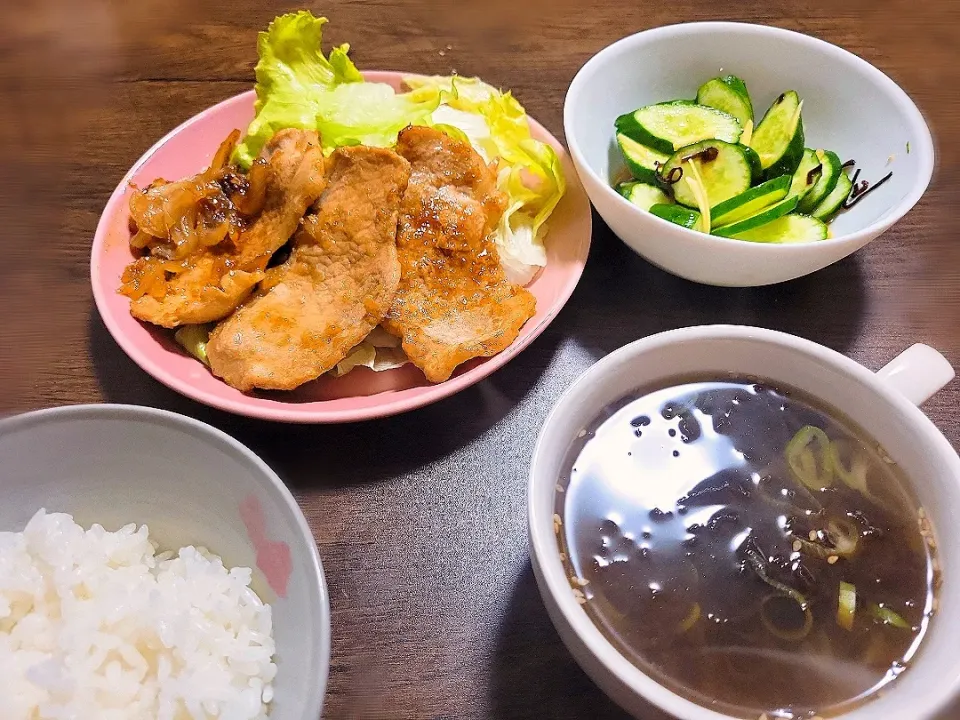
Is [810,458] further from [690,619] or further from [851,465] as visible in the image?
[690,619]

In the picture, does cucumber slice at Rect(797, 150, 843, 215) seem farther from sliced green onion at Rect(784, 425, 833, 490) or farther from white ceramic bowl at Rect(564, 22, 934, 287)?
sliced green onion at Rect(784, 425, 833, 490)

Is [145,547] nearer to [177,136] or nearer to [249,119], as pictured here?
[177,136]

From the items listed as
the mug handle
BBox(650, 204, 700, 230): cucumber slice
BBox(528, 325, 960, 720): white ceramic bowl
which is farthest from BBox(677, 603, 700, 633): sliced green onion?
BBox(650, 204, 700, 230): cucumber slice

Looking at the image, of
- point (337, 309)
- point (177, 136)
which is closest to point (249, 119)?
point (177, 136)

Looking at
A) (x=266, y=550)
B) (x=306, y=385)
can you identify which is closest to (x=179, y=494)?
(x=266, y=550)

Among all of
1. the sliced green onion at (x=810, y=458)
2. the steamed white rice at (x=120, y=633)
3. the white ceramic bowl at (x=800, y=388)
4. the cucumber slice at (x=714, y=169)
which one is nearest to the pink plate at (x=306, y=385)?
the cucumber slice at (x=714, y=169)

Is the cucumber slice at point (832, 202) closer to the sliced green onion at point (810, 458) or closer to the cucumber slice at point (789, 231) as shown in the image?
the cucumber slice at point (789, 231)
